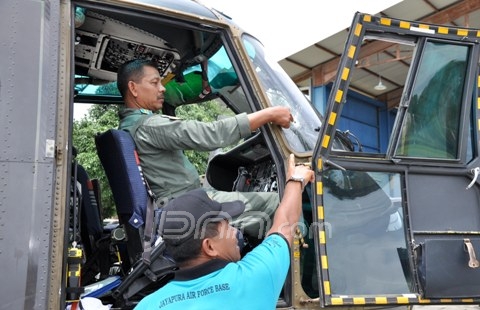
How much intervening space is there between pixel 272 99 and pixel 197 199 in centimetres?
146

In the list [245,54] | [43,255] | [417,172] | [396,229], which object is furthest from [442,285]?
[43,255]

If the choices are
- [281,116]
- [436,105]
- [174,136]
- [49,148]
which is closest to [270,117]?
[281,116]

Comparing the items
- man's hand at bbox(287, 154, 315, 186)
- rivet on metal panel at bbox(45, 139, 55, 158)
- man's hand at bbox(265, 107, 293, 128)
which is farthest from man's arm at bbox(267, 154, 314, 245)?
rivet on metal panel at bbox(45, 139, 55, 158)

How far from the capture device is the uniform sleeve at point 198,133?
292cm

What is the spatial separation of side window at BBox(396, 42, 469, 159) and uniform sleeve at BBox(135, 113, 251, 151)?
0.96 metres

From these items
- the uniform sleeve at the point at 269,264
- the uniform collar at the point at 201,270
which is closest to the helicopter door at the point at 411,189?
the uniform sleeve at the point at 269,264

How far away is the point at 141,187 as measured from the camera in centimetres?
298

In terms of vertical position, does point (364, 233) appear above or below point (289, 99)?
below

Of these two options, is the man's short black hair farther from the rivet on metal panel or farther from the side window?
the side window

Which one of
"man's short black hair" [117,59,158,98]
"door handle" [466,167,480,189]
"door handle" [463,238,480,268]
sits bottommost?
"door handle" [463,238,480,268]

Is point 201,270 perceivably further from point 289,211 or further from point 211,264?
point 289,211

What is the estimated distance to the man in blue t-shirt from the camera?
5.56ft

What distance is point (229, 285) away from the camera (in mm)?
1696

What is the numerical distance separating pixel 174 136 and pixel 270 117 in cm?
58
